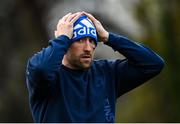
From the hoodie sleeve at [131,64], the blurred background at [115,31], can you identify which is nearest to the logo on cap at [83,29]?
the hoodie sleeve at [131,64]

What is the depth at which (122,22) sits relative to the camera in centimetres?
2042

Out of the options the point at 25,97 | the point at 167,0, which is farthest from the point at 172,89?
the point at 25,97

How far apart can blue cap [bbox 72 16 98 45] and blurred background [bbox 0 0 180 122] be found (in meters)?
9.58

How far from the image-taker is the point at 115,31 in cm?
2002

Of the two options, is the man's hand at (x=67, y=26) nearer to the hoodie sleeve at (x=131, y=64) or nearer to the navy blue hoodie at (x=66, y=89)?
the navy blue hoodie at (x=66, y=89)

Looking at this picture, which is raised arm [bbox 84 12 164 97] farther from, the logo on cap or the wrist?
the logo on cap

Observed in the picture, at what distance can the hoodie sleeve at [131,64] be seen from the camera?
7.62 metres

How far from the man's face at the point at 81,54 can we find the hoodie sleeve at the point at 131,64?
1.23 ft

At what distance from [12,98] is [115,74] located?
14.0 m

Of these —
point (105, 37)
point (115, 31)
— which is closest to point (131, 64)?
point (105, 37)

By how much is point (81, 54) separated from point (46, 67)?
12.0 inches

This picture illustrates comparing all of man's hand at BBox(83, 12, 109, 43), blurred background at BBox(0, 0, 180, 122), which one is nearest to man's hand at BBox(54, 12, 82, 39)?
man's hand at BBox(83, 12, 109, 43)

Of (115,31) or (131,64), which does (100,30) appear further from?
(115,31)

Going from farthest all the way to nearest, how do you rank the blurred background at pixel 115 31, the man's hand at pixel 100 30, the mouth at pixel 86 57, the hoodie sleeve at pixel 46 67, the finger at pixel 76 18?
the blurred background at pixel 115 31 < the man's hand at pixel 100 30 < the finger at pixel 76 18 < the mouth at pixel 86 57 < the hoodie sleeve at pixel 46 67
